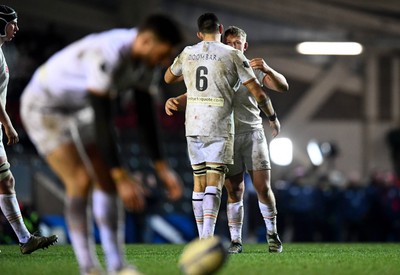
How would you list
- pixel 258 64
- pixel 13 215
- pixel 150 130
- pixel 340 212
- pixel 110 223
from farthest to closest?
pixel 340 212, pixel 258 64, pixel 13 215, pixel 150 130, pixel 110 223

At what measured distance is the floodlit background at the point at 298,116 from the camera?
22516mm

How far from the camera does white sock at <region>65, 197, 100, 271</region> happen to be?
7.26 metres

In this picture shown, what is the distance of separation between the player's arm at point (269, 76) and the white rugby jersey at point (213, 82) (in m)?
0.47

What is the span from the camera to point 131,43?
715cm

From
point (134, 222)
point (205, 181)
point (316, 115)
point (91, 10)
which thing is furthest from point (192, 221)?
point (316, 115)

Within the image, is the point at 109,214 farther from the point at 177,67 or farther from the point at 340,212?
the point at 340,212

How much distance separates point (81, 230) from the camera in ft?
24.0

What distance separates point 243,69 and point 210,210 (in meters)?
1.47

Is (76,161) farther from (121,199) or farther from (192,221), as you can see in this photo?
(192,221)

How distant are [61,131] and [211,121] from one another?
362 cm

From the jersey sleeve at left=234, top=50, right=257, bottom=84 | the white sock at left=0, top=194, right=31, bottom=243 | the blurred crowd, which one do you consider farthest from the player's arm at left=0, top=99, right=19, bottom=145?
the blurred crowd

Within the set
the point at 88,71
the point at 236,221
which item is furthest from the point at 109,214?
the point at 236,221

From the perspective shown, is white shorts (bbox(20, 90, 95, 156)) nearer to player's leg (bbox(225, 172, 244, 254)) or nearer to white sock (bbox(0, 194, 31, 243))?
white sock (bbox(0, 194, 31, 243))

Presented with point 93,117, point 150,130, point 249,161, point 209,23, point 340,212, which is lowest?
point 340,212
